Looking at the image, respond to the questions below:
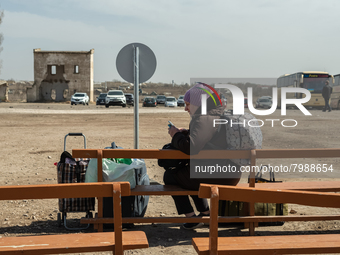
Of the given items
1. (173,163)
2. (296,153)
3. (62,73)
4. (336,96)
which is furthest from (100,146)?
(62,73)

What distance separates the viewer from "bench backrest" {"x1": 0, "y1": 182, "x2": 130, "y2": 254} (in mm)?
2459

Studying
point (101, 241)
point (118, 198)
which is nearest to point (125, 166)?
point (101, 241)

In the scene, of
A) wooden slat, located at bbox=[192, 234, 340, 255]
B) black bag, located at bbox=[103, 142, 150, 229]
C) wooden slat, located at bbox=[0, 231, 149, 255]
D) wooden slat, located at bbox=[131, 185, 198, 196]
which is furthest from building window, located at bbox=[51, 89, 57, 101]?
wooden slat, located at bbox=[192, 234, 340, 255]

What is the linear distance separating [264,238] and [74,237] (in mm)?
1359

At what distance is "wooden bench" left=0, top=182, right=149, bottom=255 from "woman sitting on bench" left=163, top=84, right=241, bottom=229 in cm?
140

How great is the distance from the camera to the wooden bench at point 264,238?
2514 mm

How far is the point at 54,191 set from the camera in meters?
2.49

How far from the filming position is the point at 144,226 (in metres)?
4.94

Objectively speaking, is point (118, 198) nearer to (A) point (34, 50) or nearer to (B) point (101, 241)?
(B) point (101, 241)

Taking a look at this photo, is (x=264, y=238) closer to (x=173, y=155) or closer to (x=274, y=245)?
(x=274, y=245)

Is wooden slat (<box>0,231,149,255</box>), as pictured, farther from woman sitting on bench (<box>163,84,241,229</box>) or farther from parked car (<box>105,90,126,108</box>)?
parked car (<box>105,90,126,108</box>)

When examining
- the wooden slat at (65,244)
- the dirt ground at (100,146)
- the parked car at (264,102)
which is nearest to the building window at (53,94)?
the parked car at (264,102)

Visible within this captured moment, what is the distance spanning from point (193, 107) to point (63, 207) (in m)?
1.87

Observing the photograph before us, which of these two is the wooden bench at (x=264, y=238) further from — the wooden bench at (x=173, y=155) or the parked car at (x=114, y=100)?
the parked car at (x=114, y=100)
